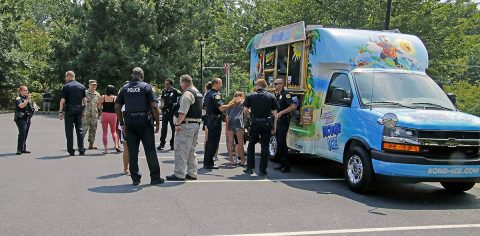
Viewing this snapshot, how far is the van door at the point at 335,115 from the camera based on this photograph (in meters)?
8.45

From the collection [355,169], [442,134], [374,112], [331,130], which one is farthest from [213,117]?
[442,134]

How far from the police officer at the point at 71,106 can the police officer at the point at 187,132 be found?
377 centimetres

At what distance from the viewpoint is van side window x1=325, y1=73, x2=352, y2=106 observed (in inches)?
329

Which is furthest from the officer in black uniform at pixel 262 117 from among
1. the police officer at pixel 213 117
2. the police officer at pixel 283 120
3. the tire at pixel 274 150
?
the tire at pixel 274 150

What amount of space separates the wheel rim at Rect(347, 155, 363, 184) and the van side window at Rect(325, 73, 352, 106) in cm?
94

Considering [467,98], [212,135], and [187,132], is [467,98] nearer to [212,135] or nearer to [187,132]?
[212,135]

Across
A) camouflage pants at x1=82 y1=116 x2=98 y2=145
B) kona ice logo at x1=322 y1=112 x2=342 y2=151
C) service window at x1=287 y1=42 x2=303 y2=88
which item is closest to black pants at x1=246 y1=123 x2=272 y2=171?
kona ice logo at x1=322 y1=112 x2=342 y2=151

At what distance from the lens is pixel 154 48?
32.1 m

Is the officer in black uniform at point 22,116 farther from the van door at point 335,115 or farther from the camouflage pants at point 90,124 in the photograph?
the van door at point 335,115

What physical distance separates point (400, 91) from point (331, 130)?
1328 mm

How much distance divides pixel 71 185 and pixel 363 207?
447 cm

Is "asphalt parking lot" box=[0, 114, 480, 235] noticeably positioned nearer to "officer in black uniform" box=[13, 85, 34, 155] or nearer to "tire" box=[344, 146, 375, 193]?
"tire" box=[344, 146, 375, 193]

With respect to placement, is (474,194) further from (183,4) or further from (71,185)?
(183,4)

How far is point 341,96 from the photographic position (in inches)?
330
